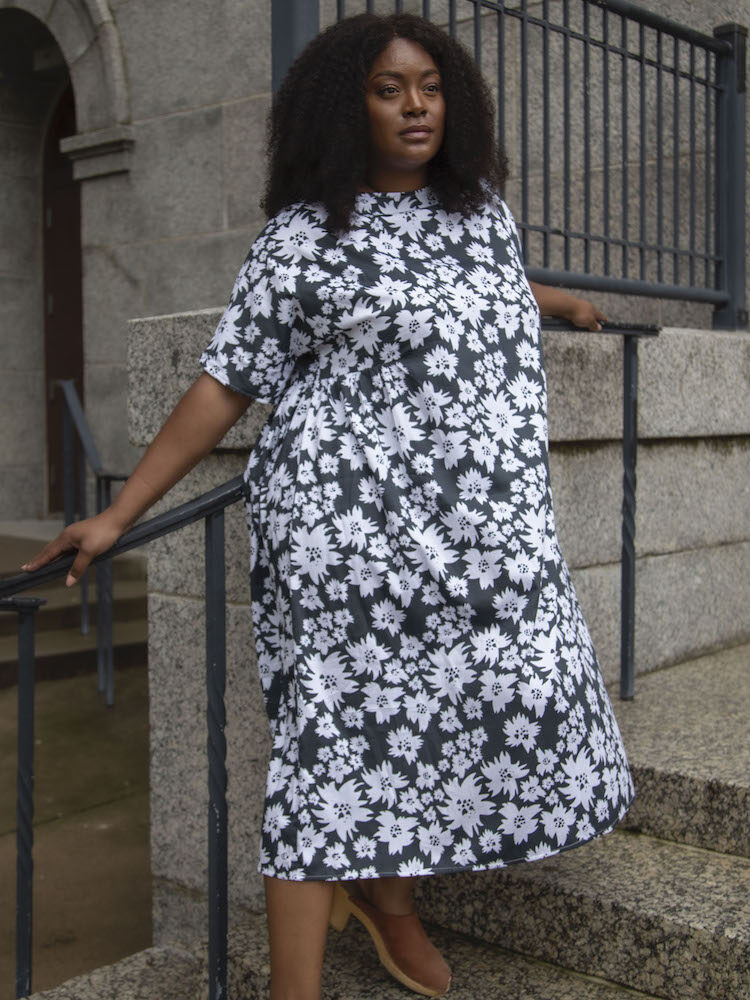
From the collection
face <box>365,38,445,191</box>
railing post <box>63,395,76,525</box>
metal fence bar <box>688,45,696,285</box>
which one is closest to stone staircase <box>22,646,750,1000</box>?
face <box>365,38,445,191</box>

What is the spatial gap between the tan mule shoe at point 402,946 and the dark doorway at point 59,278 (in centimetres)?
670

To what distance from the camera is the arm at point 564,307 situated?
2.61 m

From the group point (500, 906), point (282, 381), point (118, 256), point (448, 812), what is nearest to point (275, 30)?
point (282, 381)

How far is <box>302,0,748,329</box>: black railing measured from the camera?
3727 millimetres

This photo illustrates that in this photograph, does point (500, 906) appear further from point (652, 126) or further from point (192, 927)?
point (652, 126)

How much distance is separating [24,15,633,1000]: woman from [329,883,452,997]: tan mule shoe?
27 centimetres

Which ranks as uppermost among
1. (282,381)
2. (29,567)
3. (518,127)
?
(518,127)

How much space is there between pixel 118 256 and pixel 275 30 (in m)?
4.95

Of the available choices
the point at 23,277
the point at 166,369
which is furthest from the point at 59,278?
the point at 166,369

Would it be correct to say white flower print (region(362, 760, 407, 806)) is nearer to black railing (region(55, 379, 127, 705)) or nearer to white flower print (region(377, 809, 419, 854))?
white flower print (region(377, 809, 419, 854))

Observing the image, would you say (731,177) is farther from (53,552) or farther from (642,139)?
(53,552)

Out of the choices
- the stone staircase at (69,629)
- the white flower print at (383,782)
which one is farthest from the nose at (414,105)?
the stone staircase at (69,629)

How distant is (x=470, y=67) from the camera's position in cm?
216

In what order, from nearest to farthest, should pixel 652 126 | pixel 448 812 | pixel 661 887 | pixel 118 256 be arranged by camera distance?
pixel 448 812, pixel 661 887, pixel 652 126, pixel 118 256
